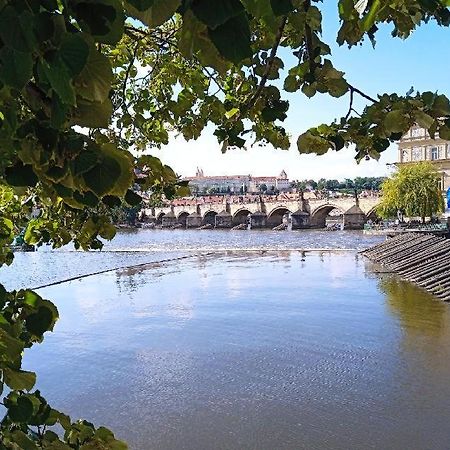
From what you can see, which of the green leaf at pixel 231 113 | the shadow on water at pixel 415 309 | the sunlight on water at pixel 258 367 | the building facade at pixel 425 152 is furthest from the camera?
the building facade at pixel 425 152

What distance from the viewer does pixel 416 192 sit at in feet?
188

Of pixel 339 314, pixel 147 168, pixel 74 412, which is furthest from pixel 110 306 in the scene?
pixel 147 168

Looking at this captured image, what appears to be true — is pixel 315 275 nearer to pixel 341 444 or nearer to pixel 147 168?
pixel 341 444

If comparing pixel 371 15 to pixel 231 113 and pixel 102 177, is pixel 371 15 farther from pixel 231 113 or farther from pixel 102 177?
pixel 231 113

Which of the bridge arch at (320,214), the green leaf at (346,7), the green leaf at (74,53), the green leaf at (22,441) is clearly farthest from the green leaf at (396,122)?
the bridge arch at (320,214)

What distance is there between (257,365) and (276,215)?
8829cm

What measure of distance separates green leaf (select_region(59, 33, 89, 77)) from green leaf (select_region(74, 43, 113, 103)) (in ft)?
0.31

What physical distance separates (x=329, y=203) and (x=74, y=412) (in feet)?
263

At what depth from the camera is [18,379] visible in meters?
1.95

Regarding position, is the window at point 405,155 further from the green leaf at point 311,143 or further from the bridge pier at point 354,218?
the green leaf at point 311,143

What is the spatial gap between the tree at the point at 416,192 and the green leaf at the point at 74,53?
58.7m

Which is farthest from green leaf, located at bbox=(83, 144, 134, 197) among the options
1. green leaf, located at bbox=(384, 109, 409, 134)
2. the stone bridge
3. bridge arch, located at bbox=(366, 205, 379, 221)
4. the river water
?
bridge arch, located at bbox=(366, 205, 379, 221)

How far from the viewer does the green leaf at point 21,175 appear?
167 cm

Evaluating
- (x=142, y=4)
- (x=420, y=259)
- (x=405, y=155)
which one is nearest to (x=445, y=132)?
(x=142, y=4)
